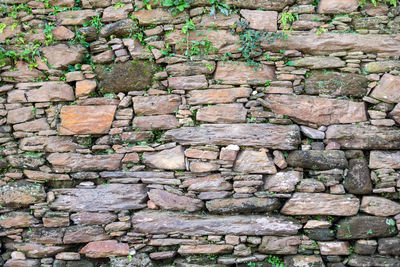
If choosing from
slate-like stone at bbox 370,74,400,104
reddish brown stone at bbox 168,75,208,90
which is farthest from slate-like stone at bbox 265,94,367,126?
reddish brown stone at bbox 168,75,208,90

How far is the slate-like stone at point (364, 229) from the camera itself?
3703mm

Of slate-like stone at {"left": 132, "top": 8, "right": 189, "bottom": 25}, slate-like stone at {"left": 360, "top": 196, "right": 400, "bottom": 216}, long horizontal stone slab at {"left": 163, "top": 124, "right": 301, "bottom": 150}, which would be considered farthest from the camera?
slate-like stone at {"left": 132, "top": 8, "right": 189, "bottom": 25}

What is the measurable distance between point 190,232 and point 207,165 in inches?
35.4

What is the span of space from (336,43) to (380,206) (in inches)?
86.8

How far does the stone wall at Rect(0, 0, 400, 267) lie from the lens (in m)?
3.79

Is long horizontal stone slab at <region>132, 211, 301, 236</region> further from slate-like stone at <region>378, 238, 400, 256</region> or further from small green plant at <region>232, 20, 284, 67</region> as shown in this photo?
small green plant at <region>232, 20, 284, 67</region>

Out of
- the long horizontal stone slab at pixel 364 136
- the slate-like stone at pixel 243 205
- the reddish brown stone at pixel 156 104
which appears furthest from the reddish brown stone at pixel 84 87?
the long horizontal stone slab at pixel 364 136

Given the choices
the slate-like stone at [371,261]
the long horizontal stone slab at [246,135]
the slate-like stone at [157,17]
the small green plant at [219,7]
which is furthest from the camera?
the slate-like stone at [157,17]

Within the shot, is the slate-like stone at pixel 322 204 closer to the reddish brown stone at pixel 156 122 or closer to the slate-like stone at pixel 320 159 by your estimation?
the slate-like stone at pixel 320 159

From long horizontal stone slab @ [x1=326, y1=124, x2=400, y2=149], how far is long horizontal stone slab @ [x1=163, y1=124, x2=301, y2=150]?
508 millimetres

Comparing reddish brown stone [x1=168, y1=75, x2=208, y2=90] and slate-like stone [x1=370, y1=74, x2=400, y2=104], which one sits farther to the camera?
reddish brown stone [x1=168, y1=75, x2=208, y2=90]

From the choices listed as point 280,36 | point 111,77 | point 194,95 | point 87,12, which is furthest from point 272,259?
point 87,12

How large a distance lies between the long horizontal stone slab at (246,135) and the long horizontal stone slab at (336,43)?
43.2 inches

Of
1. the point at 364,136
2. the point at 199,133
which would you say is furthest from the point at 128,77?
the point at 364,136
